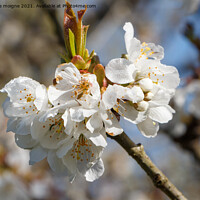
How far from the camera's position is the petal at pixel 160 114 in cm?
116

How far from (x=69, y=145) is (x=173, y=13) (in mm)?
5923

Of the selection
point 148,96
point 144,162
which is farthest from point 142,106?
point 144,162

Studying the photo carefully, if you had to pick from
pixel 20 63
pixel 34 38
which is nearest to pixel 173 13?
pixel 34 38

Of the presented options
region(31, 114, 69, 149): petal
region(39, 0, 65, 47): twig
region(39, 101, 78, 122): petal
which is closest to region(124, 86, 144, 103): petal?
region(39, 101, 78, 122): petal

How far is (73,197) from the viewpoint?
3.90 metres

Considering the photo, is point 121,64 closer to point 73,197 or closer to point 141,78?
point 141,78

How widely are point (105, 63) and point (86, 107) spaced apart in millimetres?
613

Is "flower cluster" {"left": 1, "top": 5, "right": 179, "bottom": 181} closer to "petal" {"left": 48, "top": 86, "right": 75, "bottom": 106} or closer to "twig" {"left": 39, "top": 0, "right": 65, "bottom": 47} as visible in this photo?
"petal" {"left": 48, "top": 86, "right": 75, "bottom": 106}

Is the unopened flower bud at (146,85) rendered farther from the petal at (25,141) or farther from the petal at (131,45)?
the petal at (25,141)

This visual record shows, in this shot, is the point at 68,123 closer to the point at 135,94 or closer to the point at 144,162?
the point at 135,94

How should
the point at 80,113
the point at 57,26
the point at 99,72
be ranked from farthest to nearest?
the point at 57,26 < the point at 99,72 < the point at 80,113

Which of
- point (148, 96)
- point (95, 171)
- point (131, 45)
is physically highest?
point (131, 45)

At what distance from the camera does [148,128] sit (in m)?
1.21

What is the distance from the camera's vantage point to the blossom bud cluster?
3.44 feet
